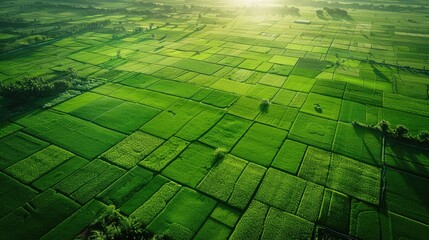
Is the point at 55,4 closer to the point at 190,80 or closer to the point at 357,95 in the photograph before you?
the point at 190,80

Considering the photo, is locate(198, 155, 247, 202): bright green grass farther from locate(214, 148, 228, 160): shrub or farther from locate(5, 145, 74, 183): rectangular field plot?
locate(5, 145, 74, 183): rectangular field plot

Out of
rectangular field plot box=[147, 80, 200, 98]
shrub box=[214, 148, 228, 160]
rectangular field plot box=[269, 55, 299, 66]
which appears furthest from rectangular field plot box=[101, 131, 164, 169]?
rectangular field plot box=[269, 55, 299, 66]

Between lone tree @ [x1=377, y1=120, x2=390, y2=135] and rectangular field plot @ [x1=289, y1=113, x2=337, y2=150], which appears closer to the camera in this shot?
rectangular field plot @ [x1=289, y1=113, x2=337, y2=150]

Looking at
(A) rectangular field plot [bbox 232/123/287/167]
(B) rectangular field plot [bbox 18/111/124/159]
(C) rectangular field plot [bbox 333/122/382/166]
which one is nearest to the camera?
(A) rectangular field plot [bbox 232/123/287/167]

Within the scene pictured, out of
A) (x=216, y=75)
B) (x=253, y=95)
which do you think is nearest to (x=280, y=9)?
(x=216, y=75)

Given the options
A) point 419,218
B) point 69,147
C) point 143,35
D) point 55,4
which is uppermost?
point 55,4

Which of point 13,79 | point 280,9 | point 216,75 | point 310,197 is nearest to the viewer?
point 310,197

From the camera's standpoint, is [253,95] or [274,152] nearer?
[274,152]
